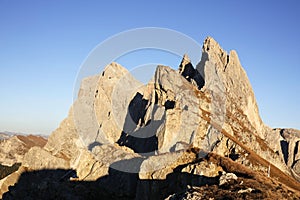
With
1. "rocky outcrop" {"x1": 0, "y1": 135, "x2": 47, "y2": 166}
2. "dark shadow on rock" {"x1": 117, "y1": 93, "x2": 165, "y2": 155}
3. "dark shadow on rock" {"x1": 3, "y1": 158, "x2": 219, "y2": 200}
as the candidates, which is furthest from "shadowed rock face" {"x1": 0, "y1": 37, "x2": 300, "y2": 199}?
"rocky outcrop" {"x1": 0, "y1": 135, "x2": 47, "y2": 166}

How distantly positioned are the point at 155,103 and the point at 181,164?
3931cm

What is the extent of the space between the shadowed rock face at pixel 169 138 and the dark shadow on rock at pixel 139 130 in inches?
16.0

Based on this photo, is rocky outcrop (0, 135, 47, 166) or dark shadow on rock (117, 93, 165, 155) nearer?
dark shadow on rock (117, 93, 165, 155)

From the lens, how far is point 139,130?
296ft

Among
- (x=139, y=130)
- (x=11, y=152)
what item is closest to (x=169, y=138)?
(x=139, y=130)

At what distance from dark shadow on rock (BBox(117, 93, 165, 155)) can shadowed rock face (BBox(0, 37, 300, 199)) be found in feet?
1.33

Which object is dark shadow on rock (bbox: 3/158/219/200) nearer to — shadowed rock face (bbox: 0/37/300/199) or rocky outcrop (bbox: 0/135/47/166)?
shadowed rock face (bbox: 0/37/300/199)

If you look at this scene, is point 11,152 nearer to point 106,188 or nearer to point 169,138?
point 106,188

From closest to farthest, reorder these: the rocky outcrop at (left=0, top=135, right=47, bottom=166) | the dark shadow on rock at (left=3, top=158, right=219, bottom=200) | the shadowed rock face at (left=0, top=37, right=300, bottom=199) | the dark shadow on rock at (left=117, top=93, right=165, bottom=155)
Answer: the shadowed rock face at (left=0, top=37, right=300, bottom=199)
the dark shadow on rock at (left=3, top=158, right=219, bottom=200)
the dark shadow on rock at (left=117, top=93, right=165, bottom=155)
the rocky outcrop at (left=0, top=135, right=47, bottom=166)

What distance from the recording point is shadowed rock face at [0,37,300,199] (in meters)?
49.8

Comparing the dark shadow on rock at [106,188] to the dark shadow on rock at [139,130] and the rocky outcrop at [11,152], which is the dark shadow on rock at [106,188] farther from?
the rocky outcrop at [11,152]

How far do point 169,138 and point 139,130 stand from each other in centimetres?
2850

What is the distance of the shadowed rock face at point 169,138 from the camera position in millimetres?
49844

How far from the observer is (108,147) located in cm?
7450
